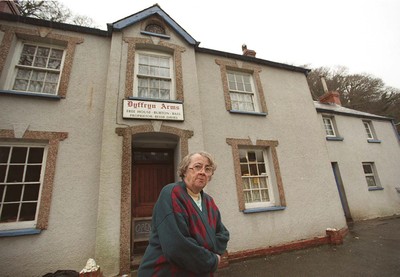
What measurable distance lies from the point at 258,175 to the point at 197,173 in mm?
4952

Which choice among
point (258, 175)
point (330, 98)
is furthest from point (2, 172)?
point (330, 98)

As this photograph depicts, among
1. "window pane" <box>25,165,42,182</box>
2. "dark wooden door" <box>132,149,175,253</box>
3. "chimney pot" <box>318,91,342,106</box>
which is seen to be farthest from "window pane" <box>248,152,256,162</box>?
"chimney pot" <box>318,91,342,106</box>

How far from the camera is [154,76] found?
6238 mm

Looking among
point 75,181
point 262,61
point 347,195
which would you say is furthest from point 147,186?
point 347,195

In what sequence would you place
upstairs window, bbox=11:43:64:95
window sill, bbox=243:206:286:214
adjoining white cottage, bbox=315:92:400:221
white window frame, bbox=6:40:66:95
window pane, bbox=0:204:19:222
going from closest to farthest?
window pane, bbox=0:204:19:222, white window frame, bbox=6:40:66:95, upstairs window, bbox=11:43:64:95, window sill, bbox=243:206:286:214, adjoining white cottage, bbox=315:92:400:221

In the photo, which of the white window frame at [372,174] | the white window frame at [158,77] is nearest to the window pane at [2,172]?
the white window frame at [158,77]

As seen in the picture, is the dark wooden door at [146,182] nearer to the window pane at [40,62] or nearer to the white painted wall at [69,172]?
the white painted wall at [69,172]

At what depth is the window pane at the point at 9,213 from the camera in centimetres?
433

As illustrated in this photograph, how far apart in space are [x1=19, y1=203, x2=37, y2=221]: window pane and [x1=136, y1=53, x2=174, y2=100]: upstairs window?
377 centimetres

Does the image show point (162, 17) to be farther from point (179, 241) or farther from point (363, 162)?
point (363, 162)

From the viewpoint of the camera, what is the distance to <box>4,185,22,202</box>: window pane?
4442 mm

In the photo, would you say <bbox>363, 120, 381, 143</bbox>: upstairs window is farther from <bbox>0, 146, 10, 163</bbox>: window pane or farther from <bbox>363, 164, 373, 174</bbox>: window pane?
<bbox>0, 146, 10, 163</bbox>: window pane

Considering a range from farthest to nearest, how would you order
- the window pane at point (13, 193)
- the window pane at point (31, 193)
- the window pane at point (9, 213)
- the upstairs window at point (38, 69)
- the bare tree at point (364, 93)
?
the bare tree at point (364, 93) → the upstairs window at point (38, 69) → the window pane at point (31, 193) → the window pane at point (13, 193) → the window pane at point (9, 213)

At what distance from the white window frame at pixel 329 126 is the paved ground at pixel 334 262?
242 inches
